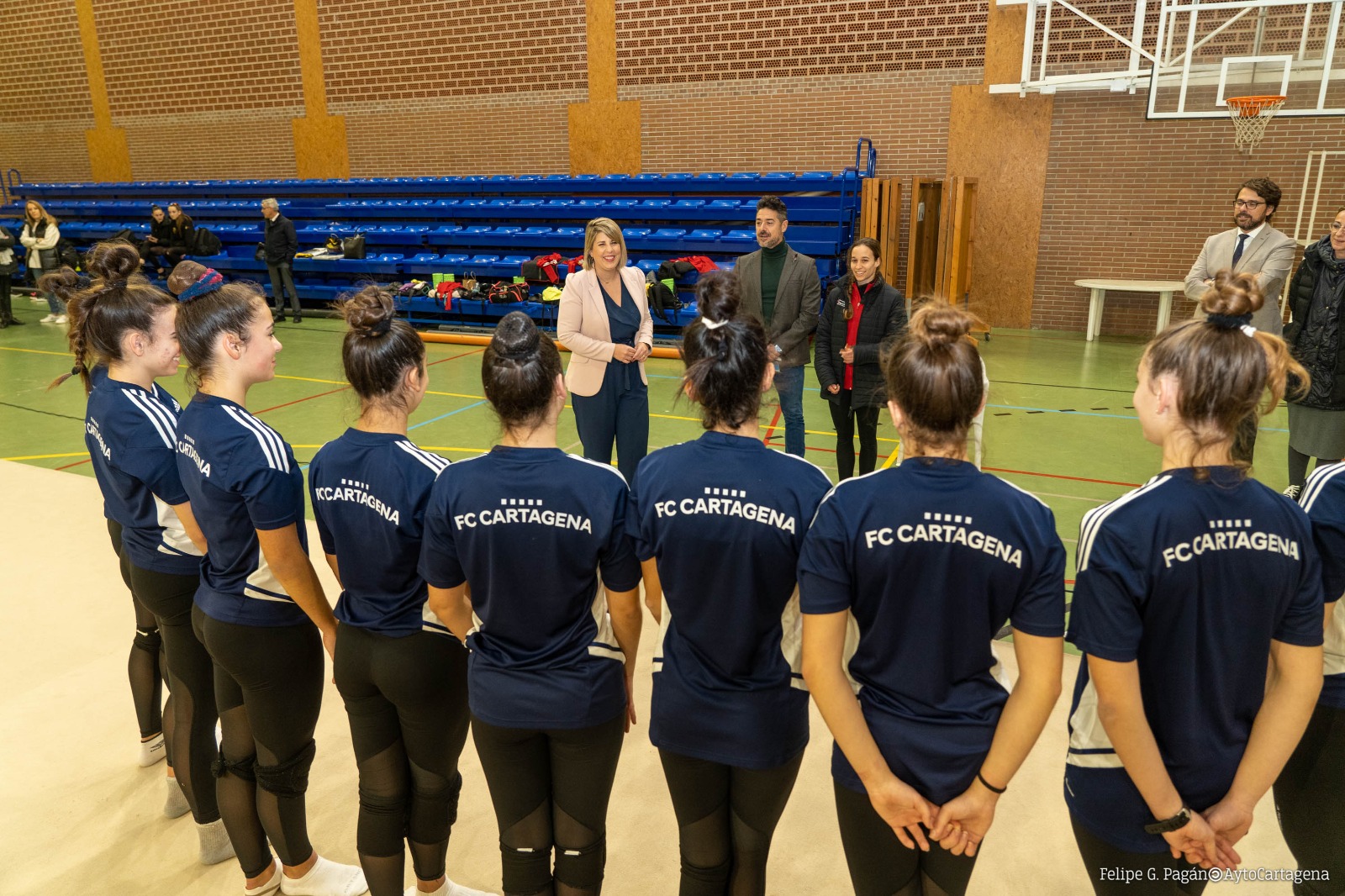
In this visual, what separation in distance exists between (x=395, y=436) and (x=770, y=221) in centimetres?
361

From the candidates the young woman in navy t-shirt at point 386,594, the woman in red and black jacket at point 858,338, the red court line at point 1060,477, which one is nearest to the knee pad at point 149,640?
the young woman in navy t-shirt at point 386,594

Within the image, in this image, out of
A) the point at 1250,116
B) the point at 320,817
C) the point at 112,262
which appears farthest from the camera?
the point at 1250,116

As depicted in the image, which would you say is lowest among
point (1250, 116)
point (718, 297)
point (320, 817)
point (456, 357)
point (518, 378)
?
point (320, 817)

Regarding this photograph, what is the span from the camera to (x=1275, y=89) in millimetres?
10156

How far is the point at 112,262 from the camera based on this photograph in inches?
108

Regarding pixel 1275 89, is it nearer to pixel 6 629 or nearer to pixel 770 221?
pixel 770 221

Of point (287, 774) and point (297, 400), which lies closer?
point (287, 774)

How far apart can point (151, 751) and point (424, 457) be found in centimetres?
213

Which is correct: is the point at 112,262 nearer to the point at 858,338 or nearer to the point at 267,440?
the point at 267,440

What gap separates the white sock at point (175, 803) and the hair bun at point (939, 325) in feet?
9.66

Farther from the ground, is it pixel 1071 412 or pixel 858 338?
pixel 858 338

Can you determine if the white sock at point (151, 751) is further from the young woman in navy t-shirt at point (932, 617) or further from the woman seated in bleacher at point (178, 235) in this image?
the woman seated in bleacher at point (178, 235)

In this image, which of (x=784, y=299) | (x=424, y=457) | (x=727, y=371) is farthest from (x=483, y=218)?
(x=727, y=371)

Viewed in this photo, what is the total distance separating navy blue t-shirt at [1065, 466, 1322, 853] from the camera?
4.91 ft
